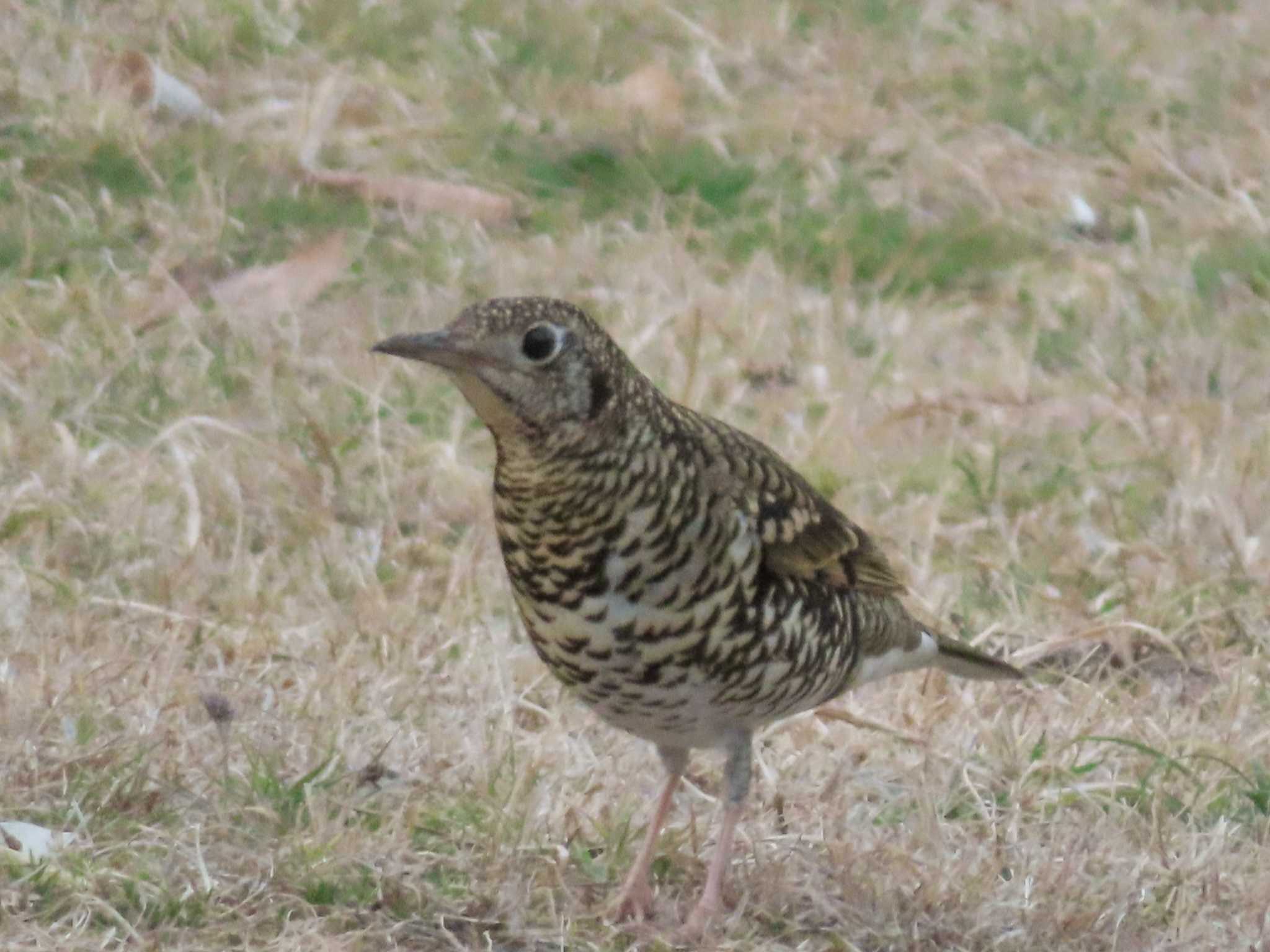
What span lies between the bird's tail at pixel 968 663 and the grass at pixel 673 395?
11 centimetres

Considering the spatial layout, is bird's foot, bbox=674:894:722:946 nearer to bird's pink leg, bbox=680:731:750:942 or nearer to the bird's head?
bird's pink leg, bbox=680:731:750:942

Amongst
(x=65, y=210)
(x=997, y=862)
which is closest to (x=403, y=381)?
(x=65, y=210)

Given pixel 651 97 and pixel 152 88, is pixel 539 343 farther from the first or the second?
pixel 651 97

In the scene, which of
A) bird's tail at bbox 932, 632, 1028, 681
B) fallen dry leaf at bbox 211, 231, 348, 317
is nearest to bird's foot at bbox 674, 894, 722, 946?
bird's tail at bbox 932, 632, 1028, 681

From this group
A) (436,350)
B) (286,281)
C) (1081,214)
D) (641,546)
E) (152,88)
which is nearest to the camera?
(436,350)

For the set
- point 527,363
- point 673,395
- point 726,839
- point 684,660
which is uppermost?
point 527,363

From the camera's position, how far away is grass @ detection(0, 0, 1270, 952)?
3.92 m

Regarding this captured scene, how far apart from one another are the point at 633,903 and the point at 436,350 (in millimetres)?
1098

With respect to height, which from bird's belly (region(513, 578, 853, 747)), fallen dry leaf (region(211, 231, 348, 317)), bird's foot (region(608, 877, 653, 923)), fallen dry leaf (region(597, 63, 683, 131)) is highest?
bird's belly (region(513, 578, 853, 747))

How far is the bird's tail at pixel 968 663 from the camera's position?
443 centimetres

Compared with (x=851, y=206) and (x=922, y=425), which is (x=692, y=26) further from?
(x=922, y=425)

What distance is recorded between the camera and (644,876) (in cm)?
382

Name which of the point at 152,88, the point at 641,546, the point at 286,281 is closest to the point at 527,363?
the point at 641,546

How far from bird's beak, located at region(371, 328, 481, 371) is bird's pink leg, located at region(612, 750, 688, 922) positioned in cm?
101
